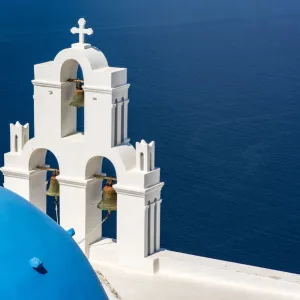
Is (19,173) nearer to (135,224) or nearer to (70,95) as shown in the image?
(70,95)

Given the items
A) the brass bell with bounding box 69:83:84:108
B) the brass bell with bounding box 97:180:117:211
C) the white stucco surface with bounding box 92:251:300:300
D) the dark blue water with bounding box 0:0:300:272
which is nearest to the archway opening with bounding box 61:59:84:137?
the brass bell with bounding box 69:83:84:108

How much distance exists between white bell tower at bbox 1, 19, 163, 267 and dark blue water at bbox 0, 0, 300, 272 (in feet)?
51.9

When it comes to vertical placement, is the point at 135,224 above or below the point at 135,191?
below

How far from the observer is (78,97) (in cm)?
1898

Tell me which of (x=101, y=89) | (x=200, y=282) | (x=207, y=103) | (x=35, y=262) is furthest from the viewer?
(x=207, y=103)

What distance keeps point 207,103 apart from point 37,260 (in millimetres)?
46009

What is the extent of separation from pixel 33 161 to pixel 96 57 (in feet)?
7.86

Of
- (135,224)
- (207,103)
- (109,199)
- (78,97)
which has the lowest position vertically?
(207,103)

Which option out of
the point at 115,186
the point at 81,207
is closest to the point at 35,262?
the point at 115,186

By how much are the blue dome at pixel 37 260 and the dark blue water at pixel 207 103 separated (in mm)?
22799

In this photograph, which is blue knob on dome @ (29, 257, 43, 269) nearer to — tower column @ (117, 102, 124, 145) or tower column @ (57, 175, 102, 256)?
tower column @ (117, 102, 124, 145)

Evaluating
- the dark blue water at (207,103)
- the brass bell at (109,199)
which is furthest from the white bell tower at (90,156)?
the dark blue water at (207,103)

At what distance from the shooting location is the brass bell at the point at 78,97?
1894cm

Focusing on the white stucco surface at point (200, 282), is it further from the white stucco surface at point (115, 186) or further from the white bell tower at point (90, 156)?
the white bell tower at point (90, 156)
